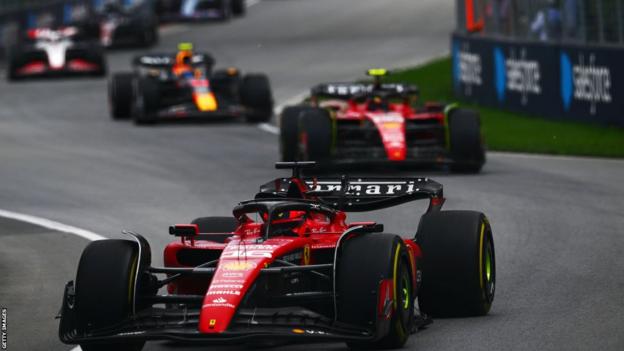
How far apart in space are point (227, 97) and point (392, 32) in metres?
20.4

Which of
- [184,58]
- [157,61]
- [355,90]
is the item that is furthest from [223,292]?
[184,58]

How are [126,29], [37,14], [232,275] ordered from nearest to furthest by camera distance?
1. [232,275]
2. [126,29]
3. [37,14]

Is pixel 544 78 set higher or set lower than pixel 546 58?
lower

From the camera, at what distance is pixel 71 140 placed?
26203mm

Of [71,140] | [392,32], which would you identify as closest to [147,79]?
[71,140]

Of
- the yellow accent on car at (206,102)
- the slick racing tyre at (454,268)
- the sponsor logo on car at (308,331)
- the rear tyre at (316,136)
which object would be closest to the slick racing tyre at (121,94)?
the yellow accent on car at (206,102)

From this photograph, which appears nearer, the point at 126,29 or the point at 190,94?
the point at 190,94

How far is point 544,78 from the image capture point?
27047 millimetres

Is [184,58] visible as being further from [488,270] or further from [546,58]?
[488,270]

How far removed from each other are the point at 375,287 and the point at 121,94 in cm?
2073

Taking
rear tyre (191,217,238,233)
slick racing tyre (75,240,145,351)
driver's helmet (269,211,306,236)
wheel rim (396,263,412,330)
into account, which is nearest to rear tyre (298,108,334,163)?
rear tyre (191,217,238,233)

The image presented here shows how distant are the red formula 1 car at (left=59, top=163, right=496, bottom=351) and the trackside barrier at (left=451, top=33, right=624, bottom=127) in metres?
14.1

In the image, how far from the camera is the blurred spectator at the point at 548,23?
27.2 meters

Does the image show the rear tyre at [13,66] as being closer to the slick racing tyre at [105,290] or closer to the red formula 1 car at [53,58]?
the red formula 1 car at [53,58]
